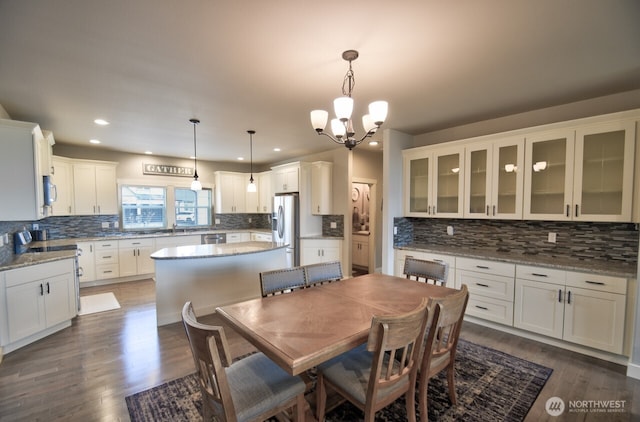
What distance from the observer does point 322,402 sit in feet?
5.75

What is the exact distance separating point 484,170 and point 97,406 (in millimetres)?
4487

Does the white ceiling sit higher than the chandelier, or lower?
higher

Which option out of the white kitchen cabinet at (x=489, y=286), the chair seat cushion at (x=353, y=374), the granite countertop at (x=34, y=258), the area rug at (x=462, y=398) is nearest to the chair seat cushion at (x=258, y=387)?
the chair seat cushion at (x=353, y=374)

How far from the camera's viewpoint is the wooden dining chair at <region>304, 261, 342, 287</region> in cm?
247

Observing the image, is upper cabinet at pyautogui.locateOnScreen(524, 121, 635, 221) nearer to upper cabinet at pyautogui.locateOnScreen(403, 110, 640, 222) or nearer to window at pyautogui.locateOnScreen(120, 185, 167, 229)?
upper cabinet at pyautogui.locateOnScreen(403, 110, 640, 222)

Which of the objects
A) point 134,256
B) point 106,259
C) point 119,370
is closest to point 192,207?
point 134,256

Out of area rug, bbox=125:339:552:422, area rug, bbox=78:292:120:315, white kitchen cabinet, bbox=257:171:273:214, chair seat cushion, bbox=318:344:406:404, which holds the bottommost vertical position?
area rug, bbox=78:292:120:315

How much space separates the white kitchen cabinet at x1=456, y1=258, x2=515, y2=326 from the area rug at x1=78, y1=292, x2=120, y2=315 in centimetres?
486

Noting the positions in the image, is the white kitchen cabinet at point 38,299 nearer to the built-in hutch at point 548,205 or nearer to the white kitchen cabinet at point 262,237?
the white kitchen cabinet at point 262,237

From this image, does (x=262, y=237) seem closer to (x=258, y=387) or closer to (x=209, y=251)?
(x=209, y=251)

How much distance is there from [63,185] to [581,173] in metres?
7.60

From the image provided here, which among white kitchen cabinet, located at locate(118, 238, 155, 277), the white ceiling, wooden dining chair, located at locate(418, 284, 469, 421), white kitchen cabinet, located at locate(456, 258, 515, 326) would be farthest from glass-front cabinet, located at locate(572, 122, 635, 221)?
white kitchen cabinet, located at locate(118, 238, 155, 277)

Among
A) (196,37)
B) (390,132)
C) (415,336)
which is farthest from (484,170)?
(196,37)

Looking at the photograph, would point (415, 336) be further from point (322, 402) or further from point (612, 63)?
point (612, 63)
